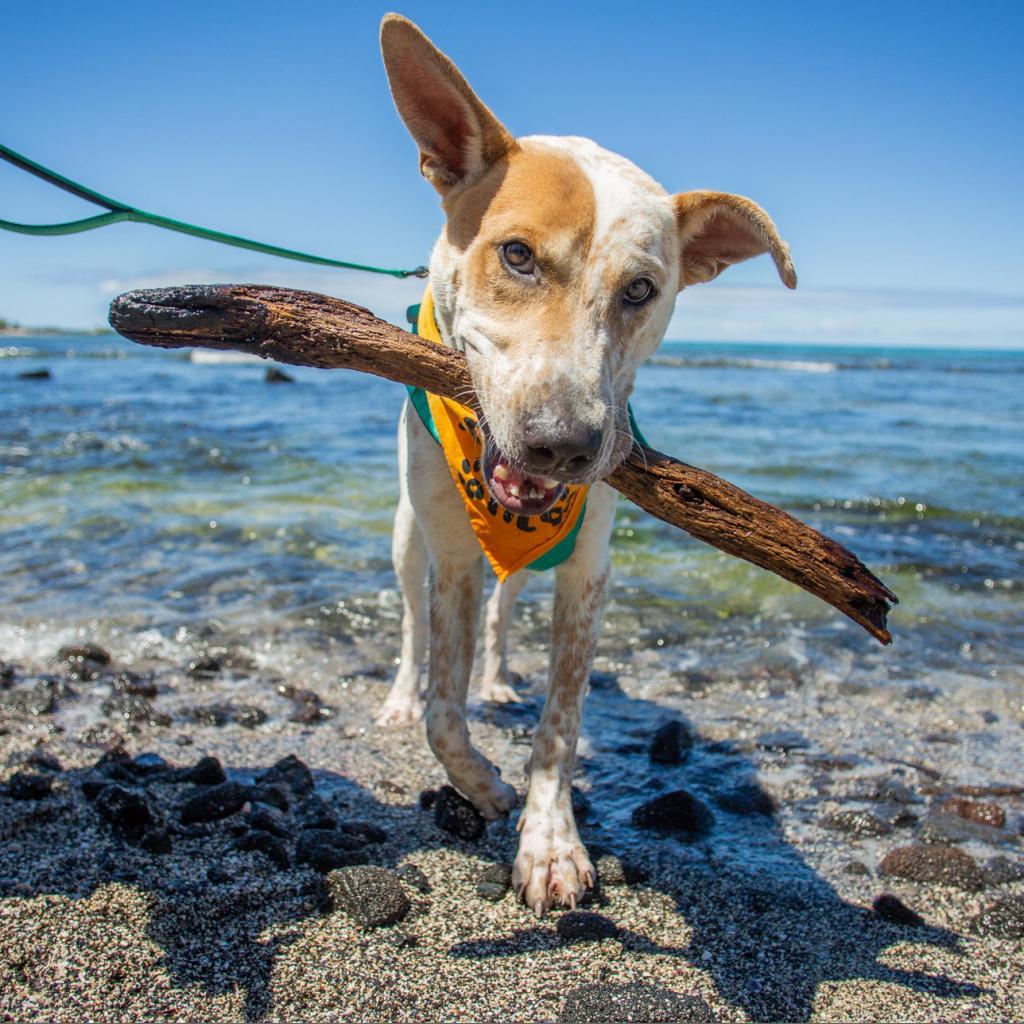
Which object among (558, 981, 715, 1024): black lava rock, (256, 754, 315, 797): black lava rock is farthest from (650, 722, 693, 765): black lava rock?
(558, 981, 715, 1024): black lava rock

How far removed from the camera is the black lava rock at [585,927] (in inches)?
107

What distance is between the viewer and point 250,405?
62.9 ft

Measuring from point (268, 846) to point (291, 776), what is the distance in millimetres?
592

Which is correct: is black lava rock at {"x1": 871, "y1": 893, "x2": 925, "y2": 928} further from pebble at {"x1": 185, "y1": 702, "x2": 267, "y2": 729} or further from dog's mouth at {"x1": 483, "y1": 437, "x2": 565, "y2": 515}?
pebble at {"x1": 185, "y1": 702, "x2": 267, "y2": 729}

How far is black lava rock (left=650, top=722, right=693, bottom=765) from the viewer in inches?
157

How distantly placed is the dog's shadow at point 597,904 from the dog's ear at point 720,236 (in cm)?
194

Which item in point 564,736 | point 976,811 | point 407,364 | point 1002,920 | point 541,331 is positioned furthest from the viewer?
point 976,811

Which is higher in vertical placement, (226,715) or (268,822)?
(268,822)

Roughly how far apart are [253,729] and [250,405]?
1593 centimetres

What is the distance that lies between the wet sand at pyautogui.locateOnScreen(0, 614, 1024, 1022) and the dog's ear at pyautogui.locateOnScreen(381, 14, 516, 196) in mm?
2266

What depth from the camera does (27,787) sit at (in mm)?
3176

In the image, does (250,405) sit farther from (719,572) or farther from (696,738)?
(696,738)

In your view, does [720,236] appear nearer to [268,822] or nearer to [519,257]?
[519,257]

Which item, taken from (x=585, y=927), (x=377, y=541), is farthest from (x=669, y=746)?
(x=377, y=541)
